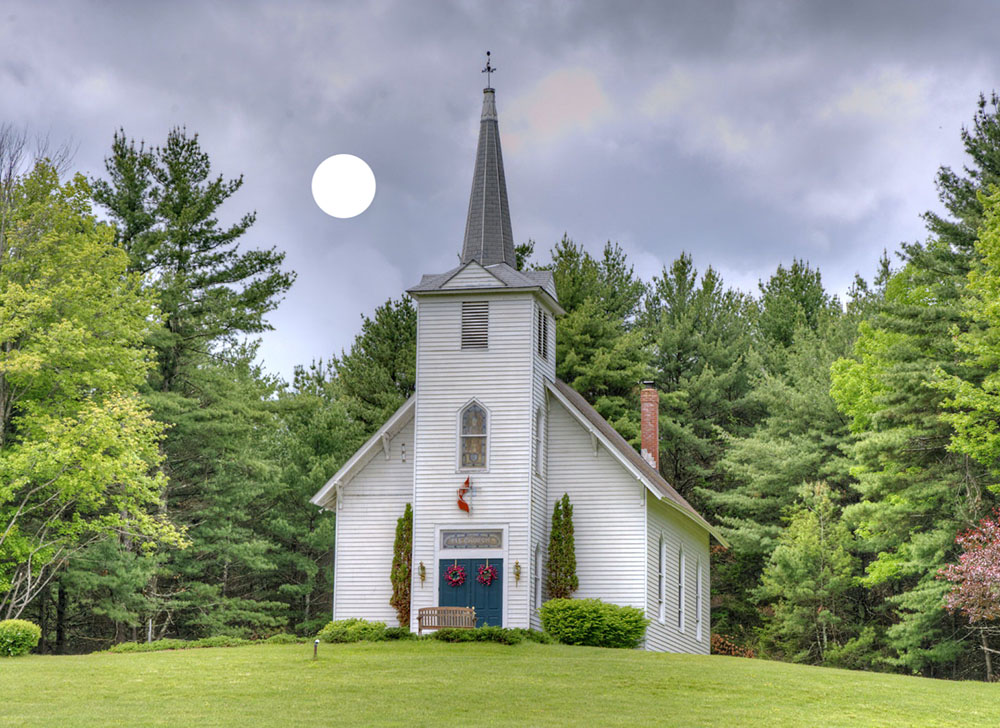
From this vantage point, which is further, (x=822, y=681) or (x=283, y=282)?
(x=283, y=282)

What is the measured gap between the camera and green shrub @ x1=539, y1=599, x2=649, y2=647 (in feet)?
95.8

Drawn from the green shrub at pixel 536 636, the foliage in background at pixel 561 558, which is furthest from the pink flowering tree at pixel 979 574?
the green shrub at pixel 536 636

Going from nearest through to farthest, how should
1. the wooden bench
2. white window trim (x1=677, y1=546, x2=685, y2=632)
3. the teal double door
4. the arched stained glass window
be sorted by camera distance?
1. the wooden bench
2. the teal double door
3. the arched stained glass window
4. white window trim (x1=677, y1=546, x2=685, y2=632)

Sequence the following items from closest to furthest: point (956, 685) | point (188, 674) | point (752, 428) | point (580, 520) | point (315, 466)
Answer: point (188, 674) → point (956, 685) → point (580, 520) → point (315, 466) → point (752, 428)

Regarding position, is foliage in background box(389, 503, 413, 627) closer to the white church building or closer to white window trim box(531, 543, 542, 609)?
the white church building

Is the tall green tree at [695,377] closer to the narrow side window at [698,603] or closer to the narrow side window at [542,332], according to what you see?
the narrow side window at [698,603]

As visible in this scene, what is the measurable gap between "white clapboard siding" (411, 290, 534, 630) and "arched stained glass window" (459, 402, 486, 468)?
188mm

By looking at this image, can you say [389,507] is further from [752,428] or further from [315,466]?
[752,428]

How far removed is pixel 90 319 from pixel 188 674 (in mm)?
13710

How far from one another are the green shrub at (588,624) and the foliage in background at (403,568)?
381 centimetres

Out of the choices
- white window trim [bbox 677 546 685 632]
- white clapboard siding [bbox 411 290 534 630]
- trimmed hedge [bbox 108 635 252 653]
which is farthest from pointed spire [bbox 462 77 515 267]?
trimmed hedge [bbox 108 635 252 653]

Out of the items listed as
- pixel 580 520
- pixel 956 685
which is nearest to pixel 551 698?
pixel 956 685

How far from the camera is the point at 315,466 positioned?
144 feet

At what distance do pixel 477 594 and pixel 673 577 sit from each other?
284 inches
